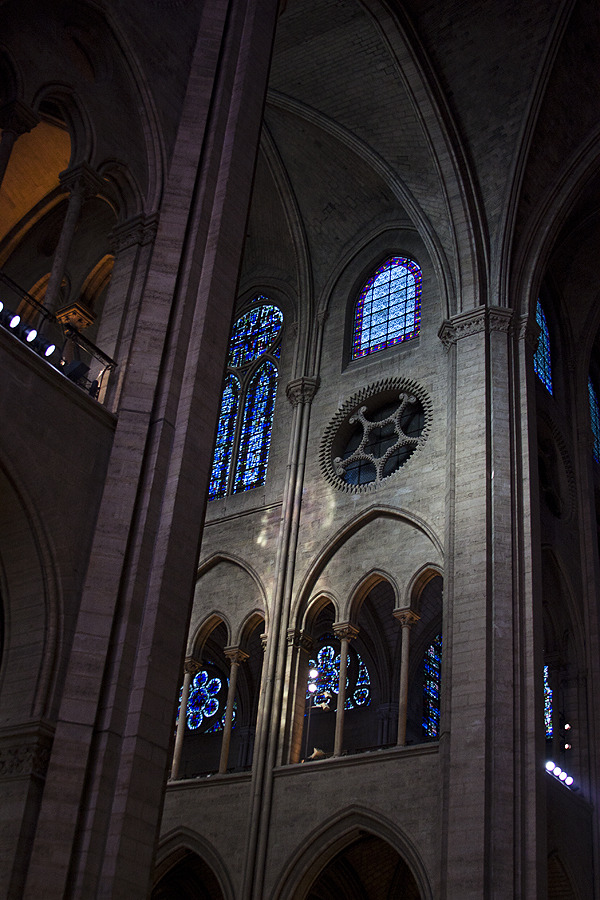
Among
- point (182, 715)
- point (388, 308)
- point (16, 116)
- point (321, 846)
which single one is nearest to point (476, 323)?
point (388, 308)

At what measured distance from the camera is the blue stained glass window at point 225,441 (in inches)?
775

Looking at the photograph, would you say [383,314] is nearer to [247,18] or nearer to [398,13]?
[398,13]

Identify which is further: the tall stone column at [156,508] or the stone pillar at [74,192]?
the stone pillar at [74,192]

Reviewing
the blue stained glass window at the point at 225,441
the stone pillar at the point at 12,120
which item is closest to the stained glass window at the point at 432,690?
the blue stained glass window at the point at 225,441

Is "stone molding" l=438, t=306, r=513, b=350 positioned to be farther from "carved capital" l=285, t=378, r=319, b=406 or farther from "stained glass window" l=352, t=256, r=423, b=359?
"carved capital" l=285, t=378, r=319, b=406

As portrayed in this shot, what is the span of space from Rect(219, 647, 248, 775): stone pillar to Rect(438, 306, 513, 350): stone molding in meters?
5.94

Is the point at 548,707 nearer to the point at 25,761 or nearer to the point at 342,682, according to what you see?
the point at 342,682

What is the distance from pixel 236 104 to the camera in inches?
451

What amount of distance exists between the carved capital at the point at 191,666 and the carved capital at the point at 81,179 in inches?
364

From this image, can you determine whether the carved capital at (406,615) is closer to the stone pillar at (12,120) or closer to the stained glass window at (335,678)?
the stained glass window at (335,678)

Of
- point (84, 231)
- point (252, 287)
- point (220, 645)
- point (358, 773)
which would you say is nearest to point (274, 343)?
point (252, 287)

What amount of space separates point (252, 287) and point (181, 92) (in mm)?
10246

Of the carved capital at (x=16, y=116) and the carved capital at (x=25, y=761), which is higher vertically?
the carved capital at (x=16, y=116)

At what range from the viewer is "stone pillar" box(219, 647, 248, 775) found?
1644 centimetres
